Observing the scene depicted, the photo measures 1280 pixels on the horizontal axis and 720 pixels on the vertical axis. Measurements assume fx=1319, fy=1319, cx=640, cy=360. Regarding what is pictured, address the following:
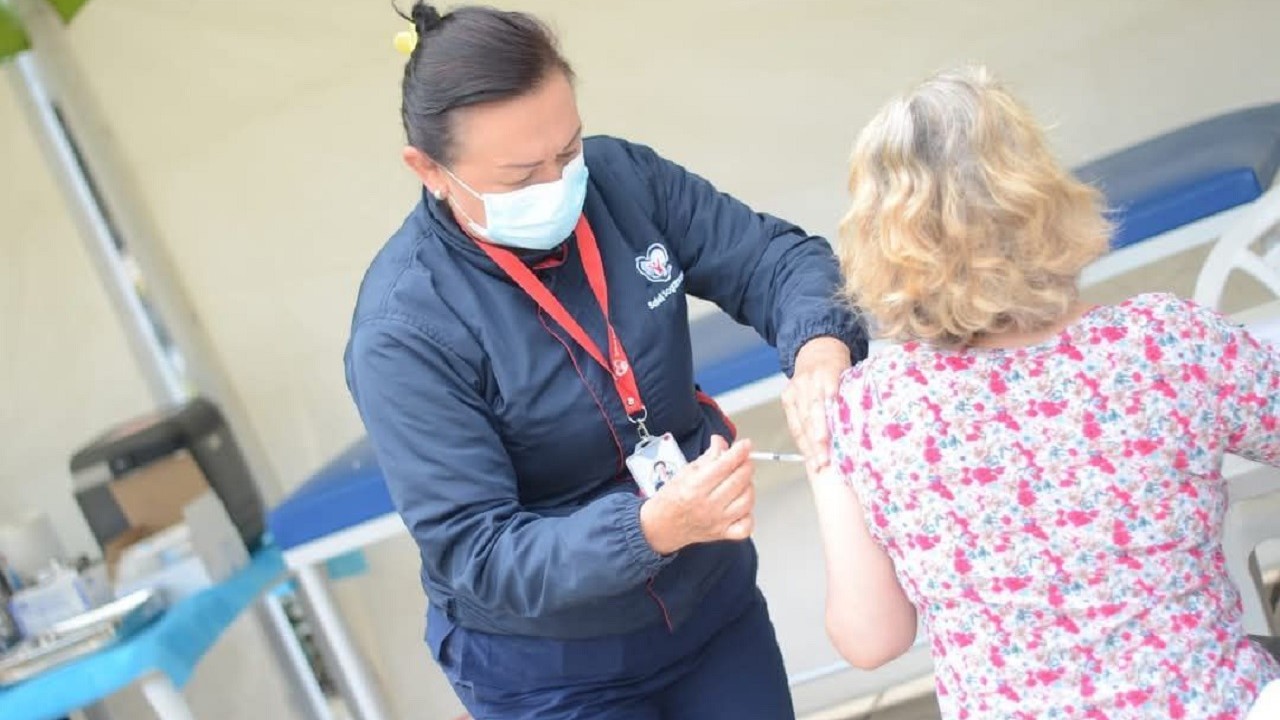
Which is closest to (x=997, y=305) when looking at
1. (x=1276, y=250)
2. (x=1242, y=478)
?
(x=1242, y=478)

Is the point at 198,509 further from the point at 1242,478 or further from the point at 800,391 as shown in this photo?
the point at 1242,478

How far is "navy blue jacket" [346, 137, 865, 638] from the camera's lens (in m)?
1.38

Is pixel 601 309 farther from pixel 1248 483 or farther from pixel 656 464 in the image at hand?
pixel 1248 483

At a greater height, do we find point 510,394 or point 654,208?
point 654,208

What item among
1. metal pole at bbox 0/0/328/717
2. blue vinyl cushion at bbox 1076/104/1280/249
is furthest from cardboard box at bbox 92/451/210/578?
blue vinyl cushion at bbox 1076/104/1280/249

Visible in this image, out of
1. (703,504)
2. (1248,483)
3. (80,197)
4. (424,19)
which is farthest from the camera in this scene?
(80,197)

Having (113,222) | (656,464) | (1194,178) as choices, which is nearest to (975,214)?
(656,464)

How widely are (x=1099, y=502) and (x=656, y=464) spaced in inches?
20.7

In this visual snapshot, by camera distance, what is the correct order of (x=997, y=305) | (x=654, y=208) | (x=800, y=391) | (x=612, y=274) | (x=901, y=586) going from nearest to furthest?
(x=997, y=305)
(x=901, y=586)
(x=800, y=391)
(x=612, y=274)
(x=654, y=208)

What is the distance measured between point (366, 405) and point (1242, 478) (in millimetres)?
1169

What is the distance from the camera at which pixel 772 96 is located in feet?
10.7

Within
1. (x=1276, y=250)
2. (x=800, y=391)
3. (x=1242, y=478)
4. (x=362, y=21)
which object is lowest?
(x=1242, y=478)

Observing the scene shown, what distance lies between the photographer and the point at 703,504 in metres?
1.32

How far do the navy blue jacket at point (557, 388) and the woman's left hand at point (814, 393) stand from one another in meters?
0.04
